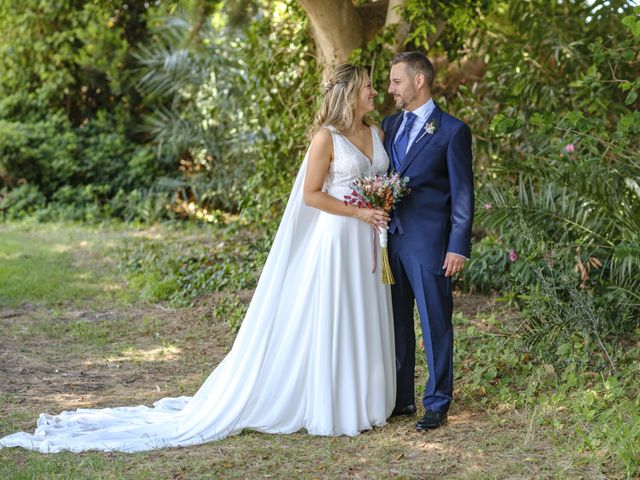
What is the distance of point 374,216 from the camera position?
460cm

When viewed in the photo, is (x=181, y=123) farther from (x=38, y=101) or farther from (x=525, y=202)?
(x=525, y=202)

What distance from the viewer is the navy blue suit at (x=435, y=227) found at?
452 cm

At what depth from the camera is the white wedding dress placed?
4621 mm

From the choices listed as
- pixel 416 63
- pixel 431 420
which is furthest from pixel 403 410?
pixel 416 63

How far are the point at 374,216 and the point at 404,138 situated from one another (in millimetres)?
461

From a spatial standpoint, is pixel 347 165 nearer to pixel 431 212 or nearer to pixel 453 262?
pixel 431 212

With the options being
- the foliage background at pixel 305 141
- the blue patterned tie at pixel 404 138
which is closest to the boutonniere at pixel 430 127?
the blue patterned tie at pixel 404 138

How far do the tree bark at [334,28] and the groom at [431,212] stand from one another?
9.38 ft

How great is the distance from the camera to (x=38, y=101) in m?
14.3

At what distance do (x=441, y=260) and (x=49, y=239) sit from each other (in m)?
8.22

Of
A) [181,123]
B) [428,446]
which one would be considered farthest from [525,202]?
[181,123]

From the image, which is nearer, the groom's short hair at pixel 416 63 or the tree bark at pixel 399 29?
the groom's short hair at pixel 416 63

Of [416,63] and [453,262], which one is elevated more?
[416,63]

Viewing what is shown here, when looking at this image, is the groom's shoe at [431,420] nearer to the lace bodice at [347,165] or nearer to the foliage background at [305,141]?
the foliage background at [305,141]
